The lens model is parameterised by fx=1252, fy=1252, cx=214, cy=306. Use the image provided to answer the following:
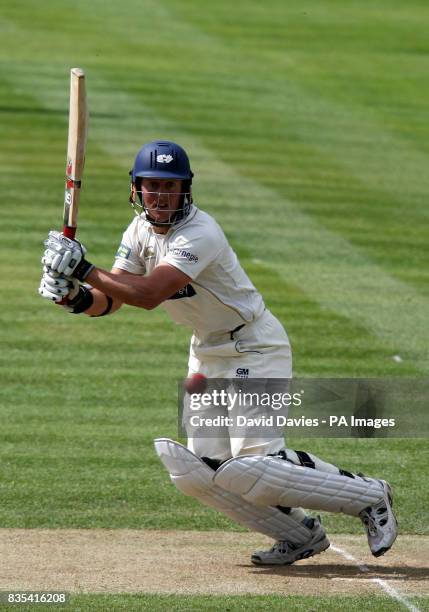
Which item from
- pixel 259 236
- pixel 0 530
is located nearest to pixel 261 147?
pixel 259 236

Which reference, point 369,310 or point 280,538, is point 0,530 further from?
point 369,310

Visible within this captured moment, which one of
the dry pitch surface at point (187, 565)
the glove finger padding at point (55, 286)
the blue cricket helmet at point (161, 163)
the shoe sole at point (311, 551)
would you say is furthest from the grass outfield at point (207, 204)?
the blue cricket helmet at point (161, 163)

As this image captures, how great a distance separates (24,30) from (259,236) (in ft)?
37.3

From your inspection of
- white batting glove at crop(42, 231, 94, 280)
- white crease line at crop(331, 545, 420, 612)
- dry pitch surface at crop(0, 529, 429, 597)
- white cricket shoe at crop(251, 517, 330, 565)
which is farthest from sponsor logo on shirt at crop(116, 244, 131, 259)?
white crease line at crop(331, 545, 420, 612)

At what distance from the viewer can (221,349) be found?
20.3 feet

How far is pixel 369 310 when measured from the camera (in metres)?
11.2

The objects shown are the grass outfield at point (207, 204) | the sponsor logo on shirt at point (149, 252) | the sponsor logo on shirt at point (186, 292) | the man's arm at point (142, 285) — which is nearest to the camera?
the man's arm at point (142, 285)

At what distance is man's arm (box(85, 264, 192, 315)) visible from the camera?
5695 mm

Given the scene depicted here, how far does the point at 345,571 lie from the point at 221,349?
1251 mm

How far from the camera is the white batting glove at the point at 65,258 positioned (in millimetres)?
5605

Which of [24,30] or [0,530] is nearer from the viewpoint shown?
[0,530]

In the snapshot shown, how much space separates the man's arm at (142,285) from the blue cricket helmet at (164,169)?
36 cm

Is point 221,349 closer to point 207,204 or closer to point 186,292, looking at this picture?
point 186,292

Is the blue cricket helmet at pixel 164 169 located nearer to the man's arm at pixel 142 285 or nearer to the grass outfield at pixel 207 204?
the man's arm at pixel 142 285
